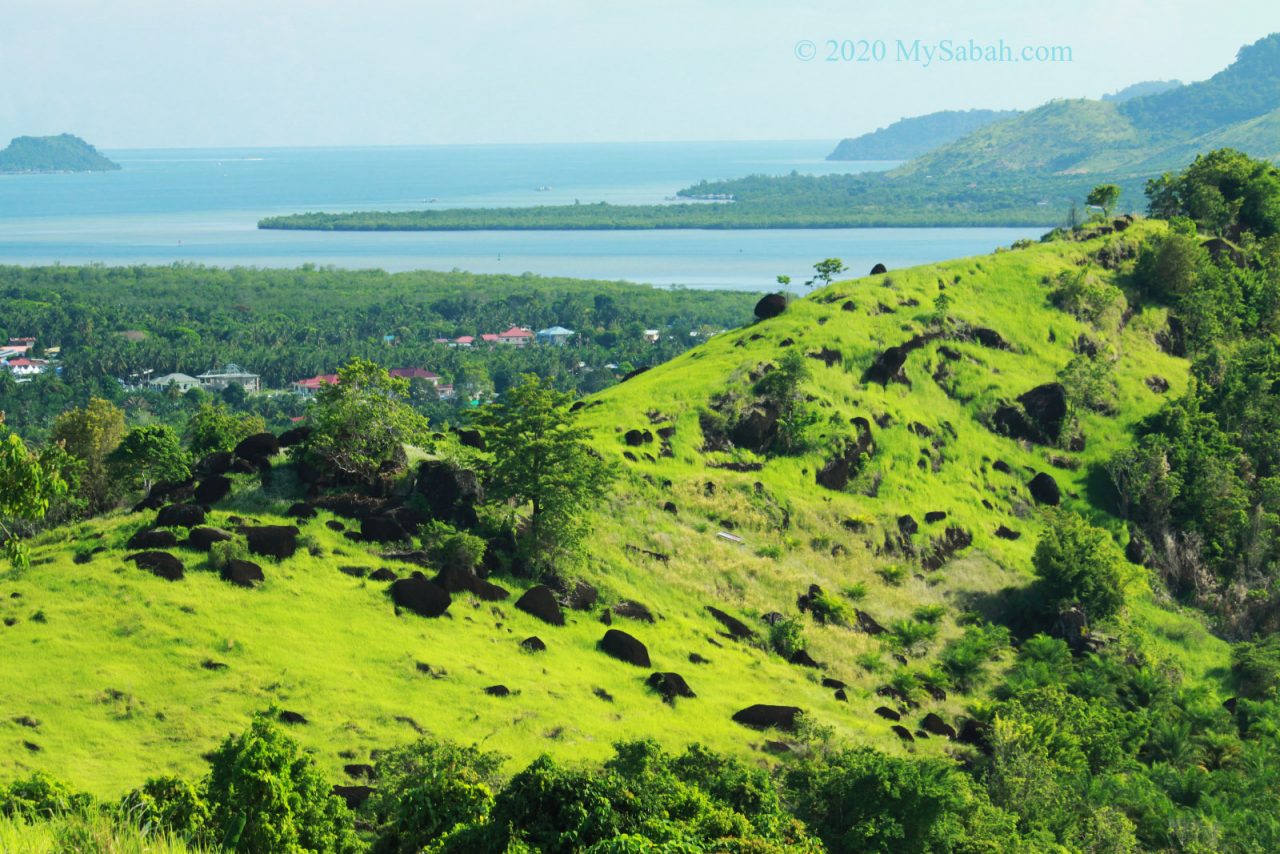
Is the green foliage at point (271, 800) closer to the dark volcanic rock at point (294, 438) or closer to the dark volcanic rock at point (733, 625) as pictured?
the dark volcanic rock at point (294, 438)

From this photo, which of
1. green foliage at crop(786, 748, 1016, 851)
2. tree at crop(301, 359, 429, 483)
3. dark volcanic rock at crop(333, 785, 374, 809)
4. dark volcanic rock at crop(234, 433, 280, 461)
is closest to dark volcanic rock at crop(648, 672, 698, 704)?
green foliage at crop(786, 748, 1016, 851)

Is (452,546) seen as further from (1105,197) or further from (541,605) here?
(1105,197)

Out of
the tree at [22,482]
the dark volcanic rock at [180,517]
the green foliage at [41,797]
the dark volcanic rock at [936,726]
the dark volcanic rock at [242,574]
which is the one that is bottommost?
the dark volcanic rock at [936,726]

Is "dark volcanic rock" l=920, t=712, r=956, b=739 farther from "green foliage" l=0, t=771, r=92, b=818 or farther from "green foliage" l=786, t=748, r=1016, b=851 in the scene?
"green foliage" l=0, t=771, r=92, b=818

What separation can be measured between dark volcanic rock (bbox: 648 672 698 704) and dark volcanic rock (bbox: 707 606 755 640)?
10609 millimetres

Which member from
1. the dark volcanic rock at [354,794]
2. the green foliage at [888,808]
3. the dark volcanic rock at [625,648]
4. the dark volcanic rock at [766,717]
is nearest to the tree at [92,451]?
the dark volcanic rock at [625,648]

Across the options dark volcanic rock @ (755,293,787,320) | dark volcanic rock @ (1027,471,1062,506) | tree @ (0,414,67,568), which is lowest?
dark volcanic rock @ (1027,471,1062,506)

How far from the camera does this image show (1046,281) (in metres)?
123

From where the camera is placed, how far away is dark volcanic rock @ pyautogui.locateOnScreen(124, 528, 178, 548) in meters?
58.1

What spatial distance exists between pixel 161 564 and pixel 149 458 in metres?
23.4

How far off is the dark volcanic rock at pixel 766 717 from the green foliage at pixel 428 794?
16673 millimetres

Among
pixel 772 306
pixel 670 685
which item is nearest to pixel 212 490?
pixel 670 685

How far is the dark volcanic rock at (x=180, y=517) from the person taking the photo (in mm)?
59875

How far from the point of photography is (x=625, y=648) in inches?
2422
